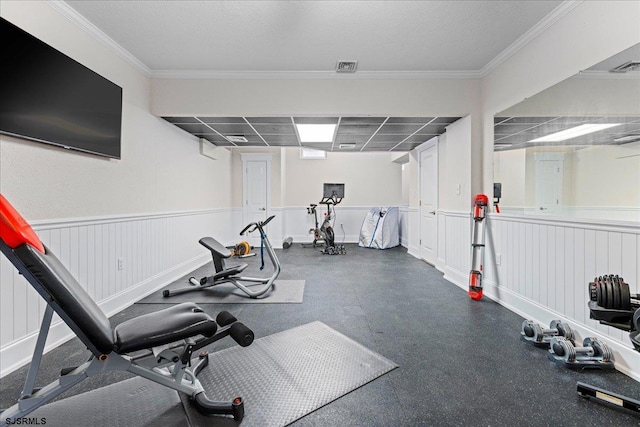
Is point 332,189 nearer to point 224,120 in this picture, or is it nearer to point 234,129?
point 234,129

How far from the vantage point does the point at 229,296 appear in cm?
329

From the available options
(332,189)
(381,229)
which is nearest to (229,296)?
(332,189)

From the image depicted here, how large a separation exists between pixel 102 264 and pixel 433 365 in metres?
2.97

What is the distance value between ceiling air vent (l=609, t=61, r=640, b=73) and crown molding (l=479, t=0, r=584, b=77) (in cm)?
68

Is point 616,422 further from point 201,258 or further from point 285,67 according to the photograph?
point 201,258

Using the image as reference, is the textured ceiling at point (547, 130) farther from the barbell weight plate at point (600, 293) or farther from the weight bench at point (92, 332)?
the weight bench at point (92, 332)

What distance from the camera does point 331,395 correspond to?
154cm

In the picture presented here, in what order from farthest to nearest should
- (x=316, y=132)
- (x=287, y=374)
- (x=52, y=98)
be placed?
(x=316, y=132)
(x=52, y=98)
(x=287, y=374)

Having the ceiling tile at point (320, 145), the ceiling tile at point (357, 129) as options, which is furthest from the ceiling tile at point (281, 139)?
the ceiling tile at point (357, 129)

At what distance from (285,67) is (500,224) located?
3057 millimetres

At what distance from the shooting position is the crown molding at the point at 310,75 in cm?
337

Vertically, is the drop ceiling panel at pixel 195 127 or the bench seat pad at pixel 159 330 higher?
the drop ceiling panel at pixel 195 127

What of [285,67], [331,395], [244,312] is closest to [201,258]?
[244,312]

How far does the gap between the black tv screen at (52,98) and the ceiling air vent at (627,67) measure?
3912 mm
